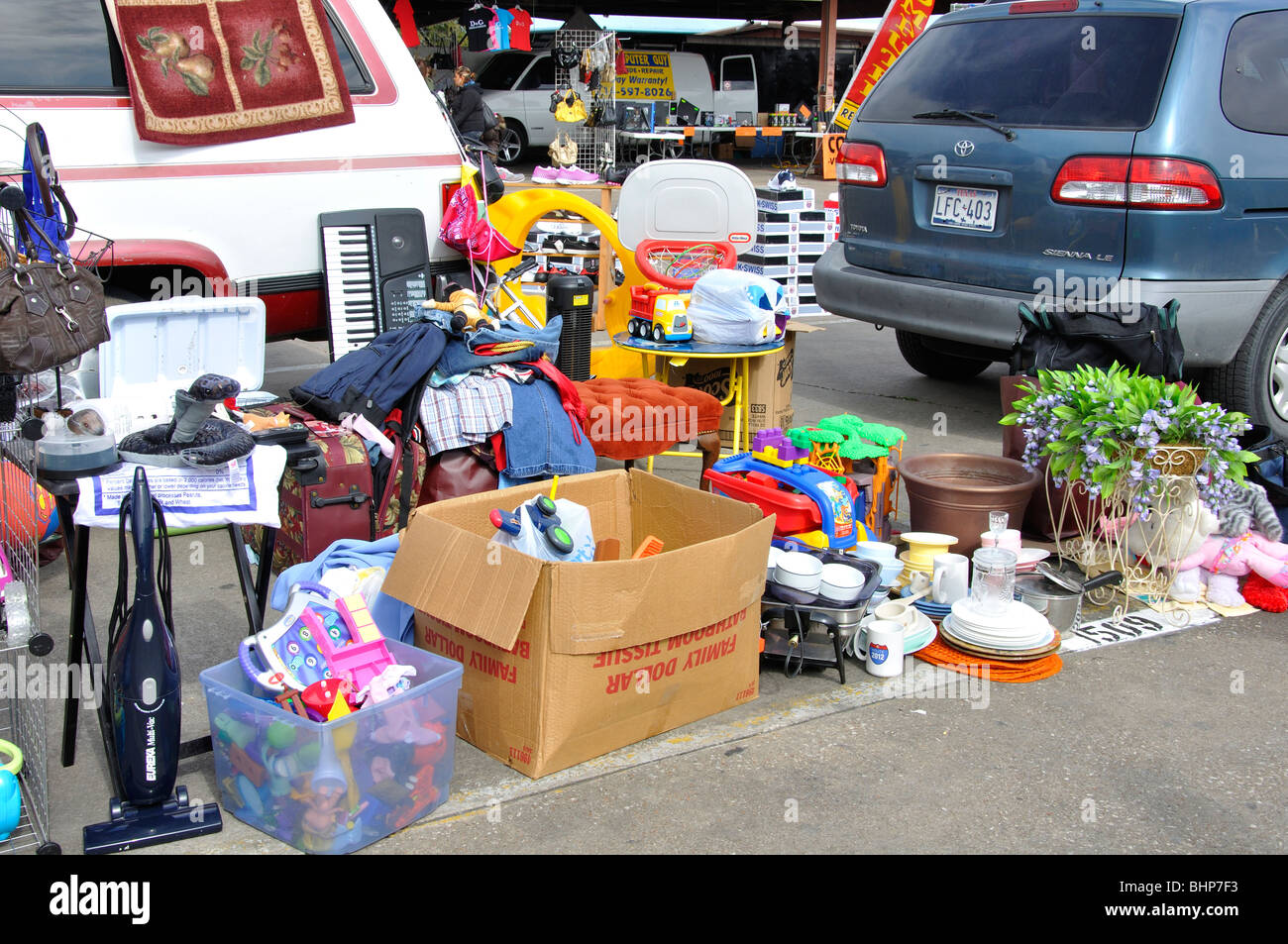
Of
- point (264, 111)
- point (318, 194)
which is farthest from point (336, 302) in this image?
point (264, 111)

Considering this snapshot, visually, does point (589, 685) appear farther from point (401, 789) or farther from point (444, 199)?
point (444, 199)

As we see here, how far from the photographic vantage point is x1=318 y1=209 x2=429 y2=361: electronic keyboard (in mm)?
4922

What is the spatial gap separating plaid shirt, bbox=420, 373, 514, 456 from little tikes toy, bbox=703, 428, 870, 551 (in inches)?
31.2

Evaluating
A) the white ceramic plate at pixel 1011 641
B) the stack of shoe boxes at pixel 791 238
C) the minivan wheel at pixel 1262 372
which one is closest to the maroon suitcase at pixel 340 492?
the white ceramic plate at pixel 1011 641

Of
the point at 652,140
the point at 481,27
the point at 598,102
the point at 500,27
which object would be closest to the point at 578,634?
the point at 598,102

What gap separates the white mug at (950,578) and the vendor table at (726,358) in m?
1.44

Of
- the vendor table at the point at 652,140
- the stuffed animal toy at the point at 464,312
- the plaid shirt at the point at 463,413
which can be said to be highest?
the vendor table at the point at 652,140

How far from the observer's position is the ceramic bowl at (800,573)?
11.5ft

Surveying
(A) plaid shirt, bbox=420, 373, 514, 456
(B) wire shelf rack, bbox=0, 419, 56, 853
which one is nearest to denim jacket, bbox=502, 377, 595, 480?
(A) plaid shirt, bbox=420, 373, 514, 456

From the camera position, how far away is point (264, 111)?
472cm

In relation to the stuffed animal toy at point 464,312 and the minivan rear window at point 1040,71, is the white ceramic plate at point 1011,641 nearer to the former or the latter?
the stuffed animal toy at point 464,312

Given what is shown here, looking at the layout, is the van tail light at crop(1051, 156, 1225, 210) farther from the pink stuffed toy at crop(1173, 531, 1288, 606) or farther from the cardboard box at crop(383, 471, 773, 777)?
the cardboard box at crop(383, 471, 773, 777)

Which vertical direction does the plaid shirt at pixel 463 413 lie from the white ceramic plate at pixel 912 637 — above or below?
above

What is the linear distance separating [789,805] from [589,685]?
578 mm
